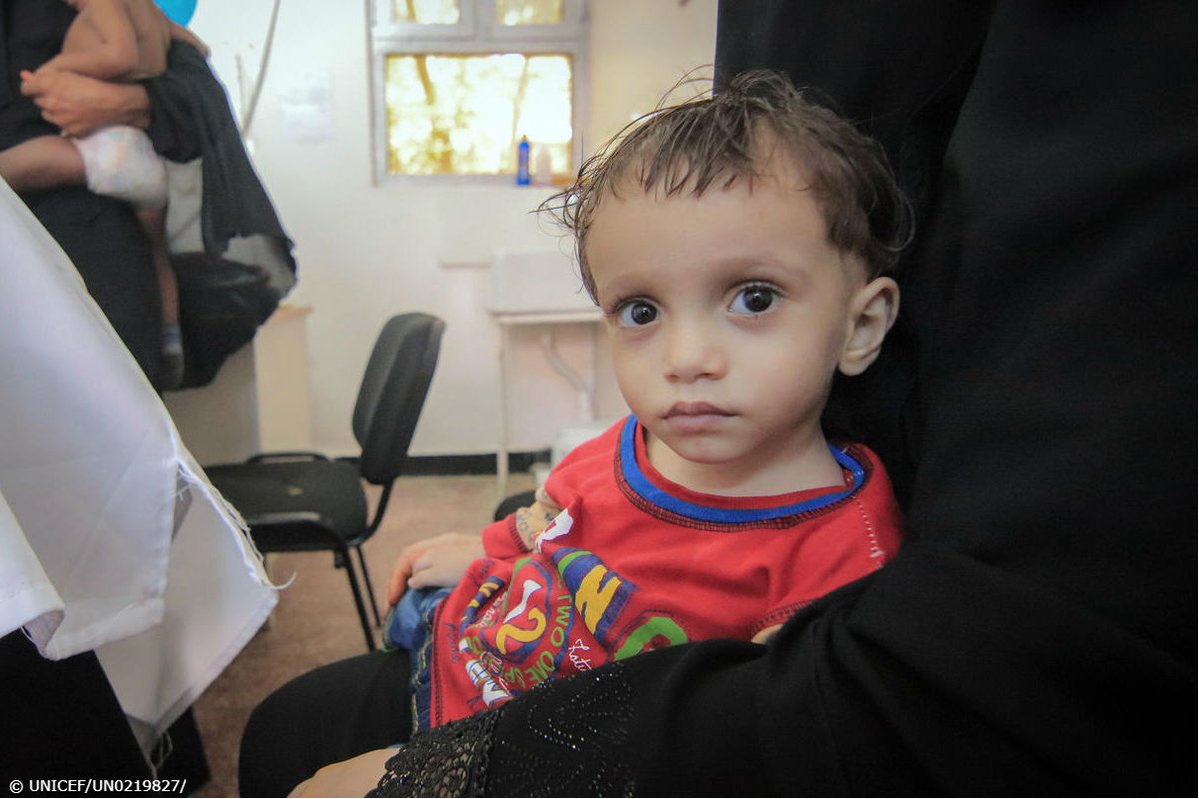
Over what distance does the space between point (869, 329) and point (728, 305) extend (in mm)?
128

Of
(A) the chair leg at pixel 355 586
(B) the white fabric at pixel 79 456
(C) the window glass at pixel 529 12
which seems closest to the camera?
(B) the white fabric at pixel 79 456

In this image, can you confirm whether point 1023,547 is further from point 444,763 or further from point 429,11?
point 429,11

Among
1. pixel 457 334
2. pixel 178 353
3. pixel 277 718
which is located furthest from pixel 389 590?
pixel 457 334

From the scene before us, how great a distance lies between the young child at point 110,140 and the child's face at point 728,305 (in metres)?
1.03

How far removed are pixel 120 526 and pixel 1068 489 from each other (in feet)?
2.19

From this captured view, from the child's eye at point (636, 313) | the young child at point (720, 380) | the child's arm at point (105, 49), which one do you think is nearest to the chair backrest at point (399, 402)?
the child's arm at point (105, 49)

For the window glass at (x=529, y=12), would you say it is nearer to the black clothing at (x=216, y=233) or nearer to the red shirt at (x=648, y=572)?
the black clothing at (x=216, y=233)

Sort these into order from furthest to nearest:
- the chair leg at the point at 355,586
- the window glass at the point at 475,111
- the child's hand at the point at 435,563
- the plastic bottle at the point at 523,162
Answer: the plastic bottle at the point at 523,162
the window glass at the point at 475,111
the chair leg at the point at 355,586
the child's hand at the point at 435,563

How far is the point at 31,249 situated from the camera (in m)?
0.56

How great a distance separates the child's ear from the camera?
1.86 feet

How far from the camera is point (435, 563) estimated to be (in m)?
0.80

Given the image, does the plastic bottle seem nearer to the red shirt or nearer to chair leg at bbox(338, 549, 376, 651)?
chair leg at bbox(338, 549, 376, 651)

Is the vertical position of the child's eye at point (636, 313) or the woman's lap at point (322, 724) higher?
the child's eye at point (636, 313)

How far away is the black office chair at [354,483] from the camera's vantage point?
1406 mm
